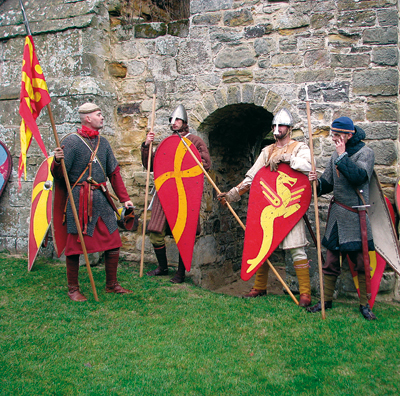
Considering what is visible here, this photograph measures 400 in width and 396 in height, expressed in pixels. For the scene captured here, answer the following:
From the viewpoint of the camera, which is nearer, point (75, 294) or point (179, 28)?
point (75, 294)

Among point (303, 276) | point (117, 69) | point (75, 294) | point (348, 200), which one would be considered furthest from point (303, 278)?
point (117, 69)

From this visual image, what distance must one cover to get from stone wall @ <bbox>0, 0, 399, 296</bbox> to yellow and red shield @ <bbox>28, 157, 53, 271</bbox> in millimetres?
572

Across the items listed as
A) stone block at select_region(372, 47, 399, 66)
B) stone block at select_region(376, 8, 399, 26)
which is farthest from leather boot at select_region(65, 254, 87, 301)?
stone block at select_region(376, 8, 399, 26)

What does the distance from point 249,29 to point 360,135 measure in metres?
1.64

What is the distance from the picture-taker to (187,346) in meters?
2.55

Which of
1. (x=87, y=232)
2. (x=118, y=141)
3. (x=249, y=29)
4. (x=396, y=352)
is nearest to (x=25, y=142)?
(x=87, y=232)

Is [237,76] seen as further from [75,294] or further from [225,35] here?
[75,294]

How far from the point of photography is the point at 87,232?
324cm

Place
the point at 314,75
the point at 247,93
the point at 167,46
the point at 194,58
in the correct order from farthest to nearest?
the point at 167,46, the point at 194,58, the point at 247,93, the point at 314,75

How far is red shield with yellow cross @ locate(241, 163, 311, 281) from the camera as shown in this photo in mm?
3314

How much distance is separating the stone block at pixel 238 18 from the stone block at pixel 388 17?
44.0 inches

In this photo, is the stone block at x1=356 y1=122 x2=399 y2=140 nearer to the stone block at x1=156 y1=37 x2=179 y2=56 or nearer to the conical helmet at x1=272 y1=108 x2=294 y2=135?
the conical helmet at x1=272 y1=108 x2=294 y2=135

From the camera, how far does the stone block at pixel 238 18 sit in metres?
4.07

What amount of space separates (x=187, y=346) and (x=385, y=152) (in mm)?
2302
